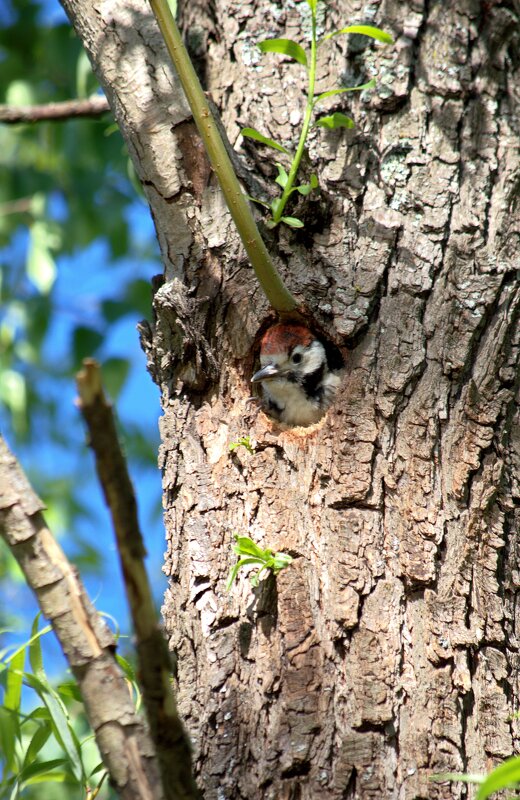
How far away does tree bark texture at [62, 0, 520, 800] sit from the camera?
2.13 meters

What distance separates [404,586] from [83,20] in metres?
2.16

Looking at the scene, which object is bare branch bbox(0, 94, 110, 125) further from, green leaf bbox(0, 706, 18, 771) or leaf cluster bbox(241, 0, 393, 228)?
green leaf bbox(0, 706, 18, 771)

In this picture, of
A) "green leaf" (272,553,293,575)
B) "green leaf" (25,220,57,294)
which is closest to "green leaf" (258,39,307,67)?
"green leaf" (272,553,293,575)

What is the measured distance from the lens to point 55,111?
406 centimetres

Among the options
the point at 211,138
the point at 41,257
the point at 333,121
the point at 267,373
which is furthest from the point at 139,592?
the point at 41,257

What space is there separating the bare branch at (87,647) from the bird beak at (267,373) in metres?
1.72

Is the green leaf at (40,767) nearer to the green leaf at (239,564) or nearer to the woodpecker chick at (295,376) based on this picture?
the green leaf at (239,564)

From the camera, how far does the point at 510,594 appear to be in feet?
7.70

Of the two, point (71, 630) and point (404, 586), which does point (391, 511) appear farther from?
point (71, 630)

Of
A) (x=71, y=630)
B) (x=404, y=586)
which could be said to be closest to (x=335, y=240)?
(x=404, y=586)

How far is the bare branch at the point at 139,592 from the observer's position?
1.33 metres

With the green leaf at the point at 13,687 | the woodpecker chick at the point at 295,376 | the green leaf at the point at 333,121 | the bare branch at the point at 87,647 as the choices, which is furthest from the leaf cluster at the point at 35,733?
the green leaf at the point at 333,121

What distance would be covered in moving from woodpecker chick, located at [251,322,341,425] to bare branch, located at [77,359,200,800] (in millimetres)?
1679

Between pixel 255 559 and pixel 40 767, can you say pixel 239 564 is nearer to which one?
pixel 255 559
